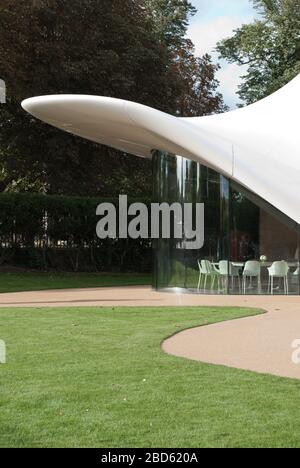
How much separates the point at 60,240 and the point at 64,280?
3.38 m

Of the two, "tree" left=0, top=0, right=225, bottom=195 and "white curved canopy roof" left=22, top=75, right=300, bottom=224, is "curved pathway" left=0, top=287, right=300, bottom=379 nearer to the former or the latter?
"white curved canopy roof" left=22, top=75, right=300, bottom=224

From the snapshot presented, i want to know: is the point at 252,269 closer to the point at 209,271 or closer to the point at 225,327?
the point at 209,271

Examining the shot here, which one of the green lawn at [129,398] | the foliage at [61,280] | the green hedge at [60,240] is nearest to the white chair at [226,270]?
the foliage at [61,280]

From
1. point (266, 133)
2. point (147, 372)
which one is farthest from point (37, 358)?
point (266, 133)

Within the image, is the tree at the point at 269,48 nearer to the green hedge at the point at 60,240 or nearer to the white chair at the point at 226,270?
the green hedge at the point at 60,240

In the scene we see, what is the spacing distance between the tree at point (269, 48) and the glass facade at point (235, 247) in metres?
17.8

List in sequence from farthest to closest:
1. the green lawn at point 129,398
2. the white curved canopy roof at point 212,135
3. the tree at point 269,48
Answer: the tree at point 269,48 < the white curved canopy roof at point 212,135 < the green lawn at point 129,398

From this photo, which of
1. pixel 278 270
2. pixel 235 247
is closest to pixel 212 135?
pixel 235 247

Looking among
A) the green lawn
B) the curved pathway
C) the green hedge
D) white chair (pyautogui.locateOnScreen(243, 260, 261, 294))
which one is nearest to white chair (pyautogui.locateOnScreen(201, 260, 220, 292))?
the curved pathway

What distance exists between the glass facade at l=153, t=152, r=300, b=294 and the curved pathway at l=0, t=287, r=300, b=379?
672 millimetres

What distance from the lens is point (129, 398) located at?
6309 millimetres

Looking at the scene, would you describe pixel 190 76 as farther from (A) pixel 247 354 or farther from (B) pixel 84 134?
(A) pixel 247 354

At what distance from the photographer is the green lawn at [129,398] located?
5266 millimetres
